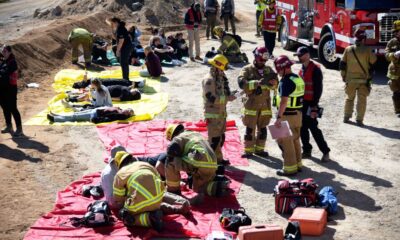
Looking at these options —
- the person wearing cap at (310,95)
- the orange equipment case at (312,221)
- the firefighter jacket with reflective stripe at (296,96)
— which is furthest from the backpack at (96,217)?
the person wearing cap at (310,95)

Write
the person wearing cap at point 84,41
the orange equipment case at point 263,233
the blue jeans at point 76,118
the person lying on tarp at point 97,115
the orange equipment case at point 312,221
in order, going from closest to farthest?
the orange equipment case at point 263,233, the orange equipment case at point 312,221, the person lying on tarp at point 97,115, the blue jeans at point 76,118, the person wearing cap at point 84,41

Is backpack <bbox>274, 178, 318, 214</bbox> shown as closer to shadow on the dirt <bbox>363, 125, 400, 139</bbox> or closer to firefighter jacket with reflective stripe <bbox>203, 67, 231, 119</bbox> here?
firefighter jacket with reflective stripe <bbox>203, 67, 231, 119</bbox>

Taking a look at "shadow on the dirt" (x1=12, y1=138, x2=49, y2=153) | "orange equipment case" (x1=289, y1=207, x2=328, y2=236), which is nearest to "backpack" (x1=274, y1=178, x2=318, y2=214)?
"orange equipment case" (x1=289, y1=207, x2=328, y2=236)

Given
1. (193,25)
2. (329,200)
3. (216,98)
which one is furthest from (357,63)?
(193,25)

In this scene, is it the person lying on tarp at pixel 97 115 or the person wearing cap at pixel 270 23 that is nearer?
the person lying on tarp at pixel 97 115

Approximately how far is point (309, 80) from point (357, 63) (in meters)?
2.53

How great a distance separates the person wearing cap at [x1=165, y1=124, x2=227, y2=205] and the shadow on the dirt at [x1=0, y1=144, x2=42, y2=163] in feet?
11.6

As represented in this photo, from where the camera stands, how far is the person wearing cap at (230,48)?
20.6 meters

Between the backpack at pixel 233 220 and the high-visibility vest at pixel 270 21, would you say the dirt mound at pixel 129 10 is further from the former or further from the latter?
the backpack at pixel 233 220

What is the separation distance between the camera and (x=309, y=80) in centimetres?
1125

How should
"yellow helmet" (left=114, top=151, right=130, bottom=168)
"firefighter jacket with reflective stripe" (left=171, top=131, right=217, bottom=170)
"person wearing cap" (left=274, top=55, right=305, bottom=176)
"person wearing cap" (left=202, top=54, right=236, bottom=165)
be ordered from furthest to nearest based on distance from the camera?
"person wearing cap" (left=202, top=54, right=236, bottom=165) < "person wearing cap" (left=274, top=55, right=305, bottom=176) < "firefighter jacket with reflective stripe" (left=171, top=131, right=217, bottom=170) < "yellow helmet" (left=114, top=151, right=130, bottom=168)

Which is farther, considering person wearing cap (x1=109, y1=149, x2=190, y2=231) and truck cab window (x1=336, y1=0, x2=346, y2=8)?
truck cab window (x1=336, y1=0, x2=346, y2=8)

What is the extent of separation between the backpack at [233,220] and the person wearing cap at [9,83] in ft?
20.5

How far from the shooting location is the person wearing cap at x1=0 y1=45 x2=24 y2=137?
13.3m
